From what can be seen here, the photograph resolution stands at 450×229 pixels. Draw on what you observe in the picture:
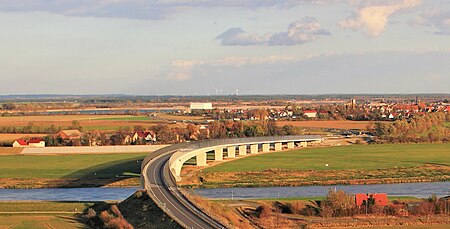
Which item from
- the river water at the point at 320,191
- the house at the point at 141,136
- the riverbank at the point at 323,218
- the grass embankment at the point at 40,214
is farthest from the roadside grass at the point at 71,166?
the riverbank at the point at 323,218

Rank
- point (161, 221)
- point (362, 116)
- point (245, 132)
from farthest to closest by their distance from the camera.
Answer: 1. point (362, 116)
2. point (245, 132)
3. point (161, 221)

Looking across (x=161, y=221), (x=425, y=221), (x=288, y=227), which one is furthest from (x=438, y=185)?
(x=161, y=221)

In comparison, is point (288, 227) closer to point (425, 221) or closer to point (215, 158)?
point (425, 221)

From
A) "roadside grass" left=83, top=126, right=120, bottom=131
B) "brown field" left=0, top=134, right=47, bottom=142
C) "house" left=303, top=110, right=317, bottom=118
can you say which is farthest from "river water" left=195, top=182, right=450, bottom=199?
"house" left=303, top=110, right=317, bottom=118

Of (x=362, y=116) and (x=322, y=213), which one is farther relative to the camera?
(x=362, y=116)

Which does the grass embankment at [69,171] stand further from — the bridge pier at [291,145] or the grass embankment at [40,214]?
the bridge pier at [291,145]

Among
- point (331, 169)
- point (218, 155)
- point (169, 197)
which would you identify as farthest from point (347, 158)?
point (169, 197)

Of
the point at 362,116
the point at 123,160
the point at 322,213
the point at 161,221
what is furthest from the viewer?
the point at 362,116
